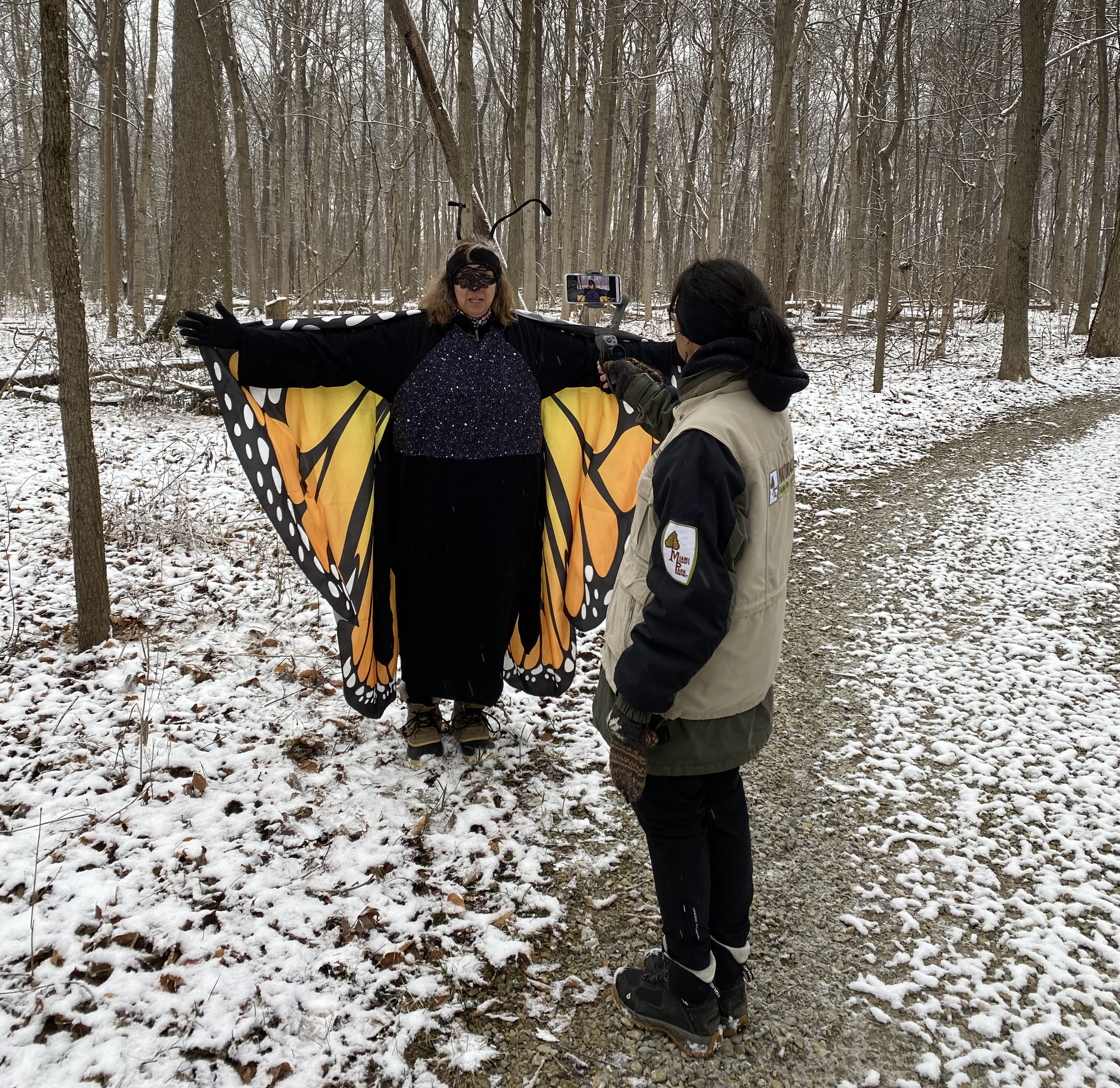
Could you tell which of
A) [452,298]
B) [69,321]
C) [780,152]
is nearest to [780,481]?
[452,298]

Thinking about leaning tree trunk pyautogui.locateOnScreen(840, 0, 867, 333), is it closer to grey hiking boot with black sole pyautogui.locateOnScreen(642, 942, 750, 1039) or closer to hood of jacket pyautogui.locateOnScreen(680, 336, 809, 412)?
hood of jacket pyautogui.locateOnScreen(680, 336, 809, 412)

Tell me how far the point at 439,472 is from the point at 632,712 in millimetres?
A: 1647

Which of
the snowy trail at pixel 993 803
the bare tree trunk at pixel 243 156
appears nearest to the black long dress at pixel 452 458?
the snowy trail at pixel 993 803

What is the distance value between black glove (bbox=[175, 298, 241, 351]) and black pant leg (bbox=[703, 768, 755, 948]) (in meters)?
2.27

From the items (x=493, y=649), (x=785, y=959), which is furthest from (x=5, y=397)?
(x=785, y=959)

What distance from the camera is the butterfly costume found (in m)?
3.15

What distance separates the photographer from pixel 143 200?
464 inches

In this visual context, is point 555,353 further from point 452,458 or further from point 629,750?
point 629,750

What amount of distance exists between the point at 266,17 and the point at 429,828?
896 inches

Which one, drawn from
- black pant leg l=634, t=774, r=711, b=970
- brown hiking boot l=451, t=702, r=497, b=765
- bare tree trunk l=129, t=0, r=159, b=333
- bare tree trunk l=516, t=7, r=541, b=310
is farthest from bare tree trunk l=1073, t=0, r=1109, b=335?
black pant leg l=634, t=774, r=711, b=970

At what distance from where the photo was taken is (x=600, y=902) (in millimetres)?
2762

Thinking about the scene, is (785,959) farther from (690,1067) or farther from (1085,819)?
(1085,819)

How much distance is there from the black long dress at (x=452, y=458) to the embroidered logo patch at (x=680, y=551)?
5.20 ft

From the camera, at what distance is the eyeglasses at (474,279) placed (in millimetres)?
3043
